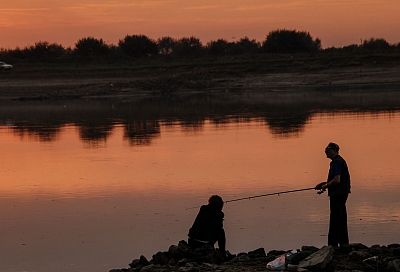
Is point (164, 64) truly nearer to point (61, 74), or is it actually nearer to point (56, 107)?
point (61, 74)

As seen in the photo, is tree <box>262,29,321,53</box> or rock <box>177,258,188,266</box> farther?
tree <box>262,29,321,53</box>

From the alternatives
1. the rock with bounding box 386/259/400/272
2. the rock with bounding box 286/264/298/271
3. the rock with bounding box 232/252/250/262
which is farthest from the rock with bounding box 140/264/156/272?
the rock with bounding box 386/259/400/272

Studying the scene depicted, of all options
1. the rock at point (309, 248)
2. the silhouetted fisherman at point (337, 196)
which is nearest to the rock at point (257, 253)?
the rock at point (309, 248)

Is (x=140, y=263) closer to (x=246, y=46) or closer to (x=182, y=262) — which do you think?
(x=182, y=262)

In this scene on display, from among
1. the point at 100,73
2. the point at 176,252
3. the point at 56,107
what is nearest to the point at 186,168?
the point at 176,252

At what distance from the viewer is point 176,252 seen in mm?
9805

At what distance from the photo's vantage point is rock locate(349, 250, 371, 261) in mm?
9122

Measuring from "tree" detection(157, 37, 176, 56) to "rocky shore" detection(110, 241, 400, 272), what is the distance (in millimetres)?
78772

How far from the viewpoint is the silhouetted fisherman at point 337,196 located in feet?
32.9

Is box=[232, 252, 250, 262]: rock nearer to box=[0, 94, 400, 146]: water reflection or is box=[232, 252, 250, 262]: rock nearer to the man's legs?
the man's legs

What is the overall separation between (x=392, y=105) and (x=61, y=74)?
4012cm

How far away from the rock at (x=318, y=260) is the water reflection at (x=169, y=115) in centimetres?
1473

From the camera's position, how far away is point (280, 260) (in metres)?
8.86

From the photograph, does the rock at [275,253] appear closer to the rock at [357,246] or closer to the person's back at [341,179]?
the rock at [357,246]
